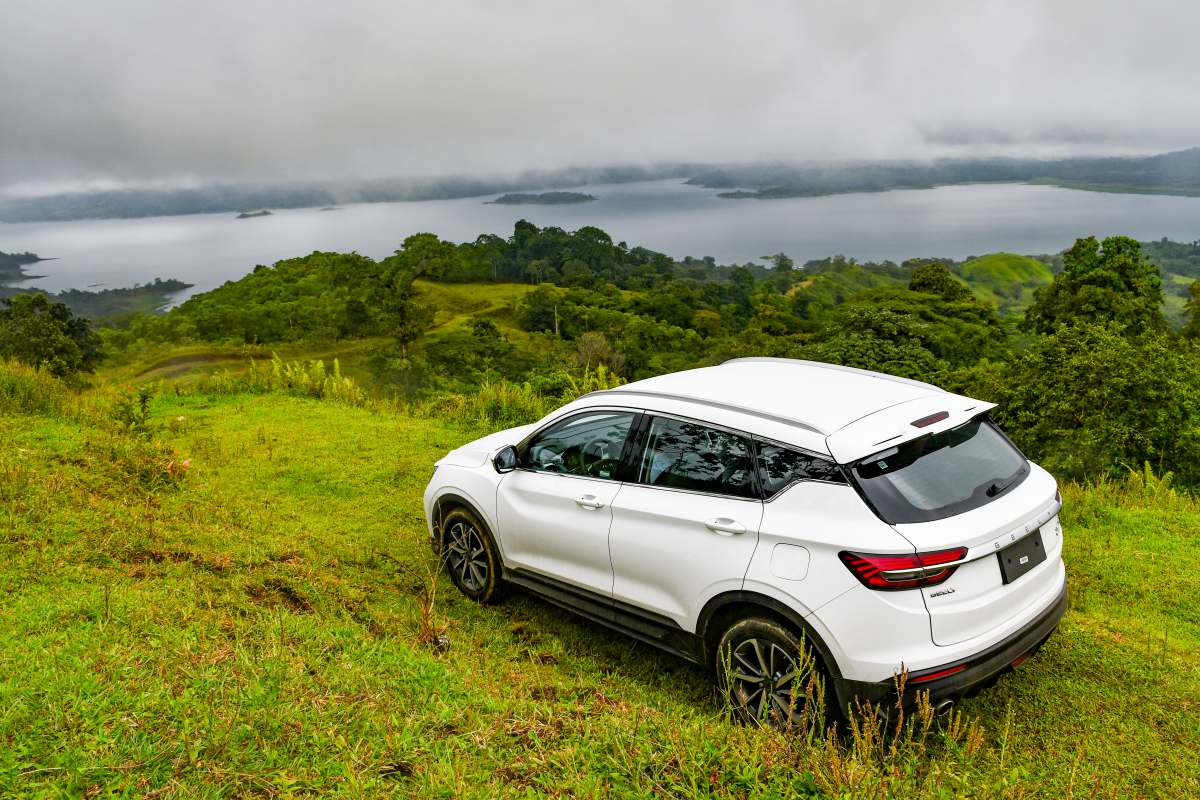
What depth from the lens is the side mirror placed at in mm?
5129

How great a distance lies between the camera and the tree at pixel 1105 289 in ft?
117

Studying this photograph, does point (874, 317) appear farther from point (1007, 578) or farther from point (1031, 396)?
point (1007, 578)

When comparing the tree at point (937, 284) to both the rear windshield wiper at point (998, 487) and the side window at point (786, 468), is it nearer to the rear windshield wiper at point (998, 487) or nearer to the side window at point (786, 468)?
the rear windshield wiper at point (998, 487)

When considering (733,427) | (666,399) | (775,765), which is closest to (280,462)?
(666,399)

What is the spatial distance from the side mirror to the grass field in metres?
1.10

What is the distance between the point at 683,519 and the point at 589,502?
0.77 metres

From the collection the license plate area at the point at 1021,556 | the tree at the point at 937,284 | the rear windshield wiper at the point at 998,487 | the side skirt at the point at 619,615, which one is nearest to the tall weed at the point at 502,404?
the side skirt at the point at 619,615

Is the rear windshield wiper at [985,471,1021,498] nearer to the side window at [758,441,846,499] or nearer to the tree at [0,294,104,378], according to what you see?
the side window at [758,441,846,499]

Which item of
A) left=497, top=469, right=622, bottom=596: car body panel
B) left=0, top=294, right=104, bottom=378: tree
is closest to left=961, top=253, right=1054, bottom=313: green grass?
left=0, top=294, right=104, bottom=378: tree

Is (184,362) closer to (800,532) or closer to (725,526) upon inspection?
(725,526)

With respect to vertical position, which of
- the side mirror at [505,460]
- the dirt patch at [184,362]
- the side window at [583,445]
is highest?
Answer: the side window at [583,445]

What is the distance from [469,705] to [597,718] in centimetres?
63

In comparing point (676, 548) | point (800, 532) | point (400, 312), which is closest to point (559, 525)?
point (676, 548)

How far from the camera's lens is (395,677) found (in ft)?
12.4
